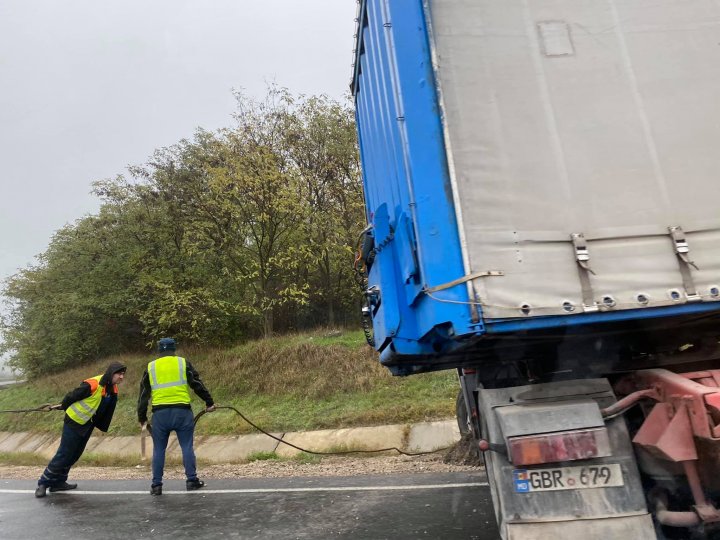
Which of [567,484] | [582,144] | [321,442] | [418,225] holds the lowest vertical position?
[321,442]

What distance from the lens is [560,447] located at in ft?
8.06

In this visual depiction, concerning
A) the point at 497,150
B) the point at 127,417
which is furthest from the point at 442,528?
the point at 127,417

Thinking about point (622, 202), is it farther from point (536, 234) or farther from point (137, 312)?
point (137, 312)

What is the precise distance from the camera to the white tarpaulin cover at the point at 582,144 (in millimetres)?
2535

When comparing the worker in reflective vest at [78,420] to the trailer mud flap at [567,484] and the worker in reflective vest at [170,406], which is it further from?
the trailer mud flap at [567,484]

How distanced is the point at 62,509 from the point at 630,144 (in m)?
5.96

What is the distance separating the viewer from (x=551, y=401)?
2648mm

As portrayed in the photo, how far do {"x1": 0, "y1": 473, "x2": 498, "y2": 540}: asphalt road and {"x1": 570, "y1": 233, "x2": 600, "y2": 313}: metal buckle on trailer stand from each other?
1.90 metres

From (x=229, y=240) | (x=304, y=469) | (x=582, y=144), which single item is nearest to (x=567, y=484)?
(x=582, y=144)

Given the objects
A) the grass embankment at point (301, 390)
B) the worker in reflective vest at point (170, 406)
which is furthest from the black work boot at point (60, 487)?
the grass embankment at point (301, 390)

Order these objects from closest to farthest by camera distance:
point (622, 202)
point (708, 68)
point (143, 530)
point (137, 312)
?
point (622, 202) → point (708, 68) → point (143, 530) → point (137, 312)

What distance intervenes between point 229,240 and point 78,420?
10.4m

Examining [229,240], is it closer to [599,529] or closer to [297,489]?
[297,489]

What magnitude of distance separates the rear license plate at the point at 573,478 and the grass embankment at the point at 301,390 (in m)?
6.35
